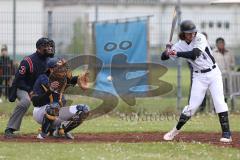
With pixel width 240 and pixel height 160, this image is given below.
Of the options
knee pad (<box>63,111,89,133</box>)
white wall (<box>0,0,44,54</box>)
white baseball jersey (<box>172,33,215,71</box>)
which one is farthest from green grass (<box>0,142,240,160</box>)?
white wall (<box>0,0,44,54</box>)

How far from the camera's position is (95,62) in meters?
20.9

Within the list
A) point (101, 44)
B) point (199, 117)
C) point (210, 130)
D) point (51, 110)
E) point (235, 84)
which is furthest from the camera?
point (101, 44)

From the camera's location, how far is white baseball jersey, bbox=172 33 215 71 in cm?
1232

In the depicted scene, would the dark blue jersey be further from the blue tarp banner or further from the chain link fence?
the blue tarp banner

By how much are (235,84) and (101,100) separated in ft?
12.0

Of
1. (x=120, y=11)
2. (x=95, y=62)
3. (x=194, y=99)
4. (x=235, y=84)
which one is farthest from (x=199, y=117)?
(x=120, y=11)

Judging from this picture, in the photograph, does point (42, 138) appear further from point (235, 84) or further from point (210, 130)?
point (235, 84)

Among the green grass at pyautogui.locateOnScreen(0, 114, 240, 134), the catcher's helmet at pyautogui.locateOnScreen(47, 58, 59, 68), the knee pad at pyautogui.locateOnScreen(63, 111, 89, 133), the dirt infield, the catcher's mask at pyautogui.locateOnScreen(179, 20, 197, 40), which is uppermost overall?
the catcher's mask at pyautogui.locateOnScreen(179, 20, 197, 40)

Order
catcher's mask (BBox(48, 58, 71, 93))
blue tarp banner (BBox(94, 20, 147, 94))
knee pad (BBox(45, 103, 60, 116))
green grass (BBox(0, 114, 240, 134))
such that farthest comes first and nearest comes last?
blue tarp banner (BBox(94, 20, 147, 94)) → green grass (BBox(0, 114, 240, 134)) → catcher's mask (BBox(48, 58, 71, 93)) → knee pad (BBox(45, 103, 60, 116))

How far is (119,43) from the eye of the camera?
21344mm

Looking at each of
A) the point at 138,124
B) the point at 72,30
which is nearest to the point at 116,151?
the point at 138,124

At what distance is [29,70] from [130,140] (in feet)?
7.13

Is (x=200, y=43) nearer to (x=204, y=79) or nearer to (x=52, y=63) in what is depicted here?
(x=204, y=79)

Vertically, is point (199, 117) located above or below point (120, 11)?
below
